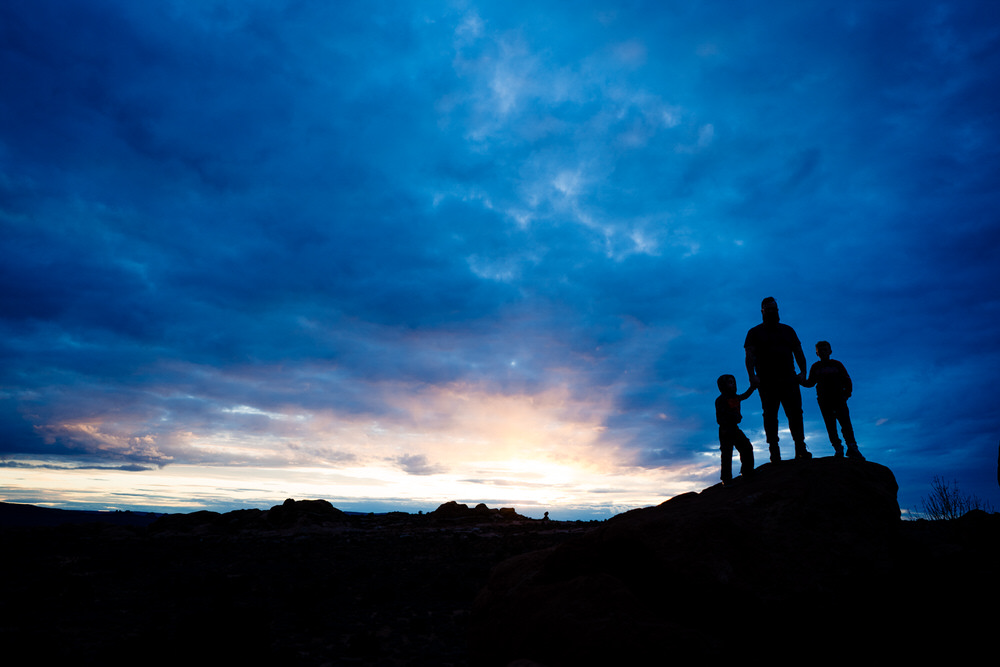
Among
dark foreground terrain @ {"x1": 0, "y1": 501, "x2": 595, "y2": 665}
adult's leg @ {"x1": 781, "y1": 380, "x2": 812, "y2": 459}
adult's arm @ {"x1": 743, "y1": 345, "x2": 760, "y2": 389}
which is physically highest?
adult's arm @ {"x1": 743, "y1": 345, "x2": 760, "y2": 389}

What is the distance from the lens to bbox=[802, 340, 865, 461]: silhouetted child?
10805 mm

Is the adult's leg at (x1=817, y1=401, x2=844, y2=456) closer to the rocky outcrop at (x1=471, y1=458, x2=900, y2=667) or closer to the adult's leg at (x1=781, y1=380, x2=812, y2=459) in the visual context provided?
the adult's leg at (x1=781, y1=380, x2=812, y2=459)

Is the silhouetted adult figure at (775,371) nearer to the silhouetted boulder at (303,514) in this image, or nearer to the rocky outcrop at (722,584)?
the rocky outcrop at (722,584)

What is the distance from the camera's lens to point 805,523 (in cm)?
680

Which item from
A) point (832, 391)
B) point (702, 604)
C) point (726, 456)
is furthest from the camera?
point (832, 391)

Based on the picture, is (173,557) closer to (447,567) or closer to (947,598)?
(447,567)

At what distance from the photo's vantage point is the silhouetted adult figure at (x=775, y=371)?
940 cm

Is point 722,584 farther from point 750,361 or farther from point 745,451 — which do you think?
point 750,361

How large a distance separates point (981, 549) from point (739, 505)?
4.30 meters

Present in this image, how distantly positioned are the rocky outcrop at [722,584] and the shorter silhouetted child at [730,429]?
1829mm

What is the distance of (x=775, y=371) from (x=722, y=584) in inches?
190

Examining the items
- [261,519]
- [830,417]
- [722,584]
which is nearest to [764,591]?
[722,584]

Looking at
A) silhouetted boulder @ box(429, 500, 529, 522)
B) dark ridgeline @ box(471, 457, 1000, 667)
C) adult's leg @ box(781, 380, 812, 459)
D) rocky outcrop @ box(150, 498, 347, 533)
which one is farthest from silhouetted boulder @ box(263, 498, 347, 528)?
adult's leg @ box(781, 380, 812, 459)

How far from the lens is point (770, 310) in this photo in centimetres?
977
